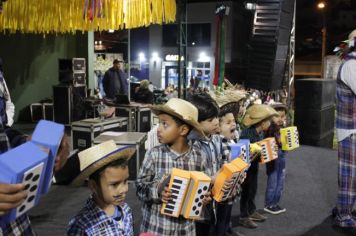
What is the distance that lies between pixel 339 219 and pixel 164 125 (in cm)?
238

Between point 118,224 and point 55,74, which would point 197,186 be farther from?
point 55,74

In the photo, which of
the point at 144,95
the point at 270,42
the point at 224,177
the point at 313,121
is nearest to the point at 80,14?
the point at 224,177

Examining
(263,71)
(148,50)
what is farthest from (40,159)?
(148,50)

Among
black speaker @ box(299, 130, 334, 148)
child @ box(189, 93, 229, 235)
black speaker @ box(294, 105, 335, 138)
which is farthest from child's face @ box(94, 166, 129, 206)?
black speaker @ box(299, 130, 334, 148)

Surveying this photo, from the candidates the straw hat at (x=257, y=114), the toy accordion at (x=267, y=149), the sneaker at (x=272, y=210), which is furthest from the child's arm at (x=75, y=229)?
the sneaker at (x=272, y=210)

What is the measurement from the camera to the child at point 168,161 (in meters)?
2.21

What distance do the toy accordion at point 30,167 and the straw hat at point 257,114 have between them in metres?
2.55

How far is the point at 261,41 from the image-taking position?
8.37 metres

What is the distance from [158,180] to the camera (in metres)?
2.16

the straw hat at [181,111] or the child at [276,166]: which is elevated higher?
the straw hat at [181,111]

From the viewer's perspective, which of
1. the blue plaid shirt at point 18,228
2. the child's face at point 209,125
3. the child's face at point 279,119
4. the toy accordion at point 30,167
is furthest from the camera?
the child's face at point 279,119

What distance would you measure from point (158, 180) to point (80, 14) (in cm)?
316

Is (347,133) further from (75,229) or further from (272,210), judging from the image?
(75,229)

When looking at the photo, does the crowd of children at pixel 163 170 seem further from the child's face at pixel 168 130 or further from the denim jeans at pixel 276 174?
the denim jeans at pixel 276 174
